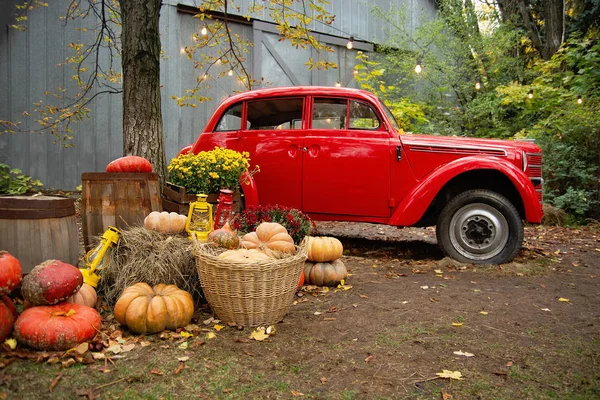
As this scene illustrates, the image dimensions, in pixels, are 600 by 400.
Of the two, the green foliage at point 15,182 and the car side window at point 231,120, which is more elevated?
the car side window at point 231,120

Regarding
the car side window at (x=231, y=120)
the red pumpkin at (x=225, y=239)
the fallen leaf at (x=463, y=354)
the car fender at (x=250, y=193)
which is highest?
the car side window at (x=231, y=120)

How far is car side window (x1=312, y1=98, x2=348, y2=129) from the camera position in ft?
17.1

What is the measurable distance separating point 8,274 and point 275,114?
134 inches

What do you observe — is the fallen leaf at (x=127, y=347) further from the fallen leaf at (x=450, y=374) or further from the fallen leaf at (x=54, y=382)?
the fallen leaf at (x=450, y=374)

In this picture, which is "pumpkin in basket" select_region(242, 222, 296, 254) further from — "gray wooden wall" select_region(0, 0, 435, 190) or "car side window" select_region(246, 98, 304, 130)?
"gray wooden wall" select_region(0, 0, 435, 190)

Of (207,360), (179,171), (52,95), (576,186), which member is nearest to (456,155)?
(179,171)

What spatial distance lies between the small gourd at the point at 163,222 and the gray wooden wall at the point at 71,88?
500cm

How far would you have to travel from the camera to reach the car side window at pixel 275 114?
5.29 meters

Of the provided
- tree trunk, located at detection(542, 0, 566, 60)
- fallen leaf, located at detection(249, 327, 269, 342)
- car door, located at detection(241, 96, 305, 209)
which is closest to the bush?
car door, located at detection(241, 96, 305, 209)

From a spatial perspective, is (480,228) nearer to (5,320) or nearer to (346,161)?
(346,161)

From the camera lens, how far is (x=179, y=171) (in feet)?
14.5

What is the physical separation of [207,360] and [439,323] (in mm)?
1573

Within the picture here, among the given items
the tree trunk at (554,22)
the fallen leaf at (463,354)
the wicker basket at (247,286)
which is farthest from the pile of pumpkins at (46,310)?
the tree trunk at (554,22)

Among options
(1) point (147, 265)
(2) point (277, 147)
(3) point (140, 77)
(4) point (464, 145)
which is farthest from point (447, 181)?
(3) point (140, 77)
